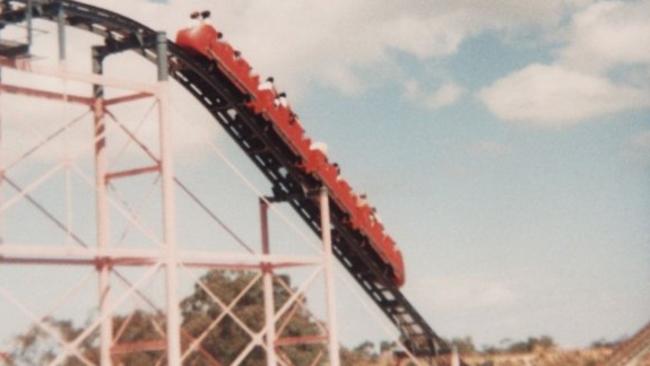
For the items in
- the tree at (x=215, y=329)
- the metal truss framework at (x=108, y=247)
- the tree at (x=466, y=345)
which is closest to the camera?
the metal truss framework at (x=108, y=247)

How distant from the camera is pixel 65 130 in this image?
15695 millimetres

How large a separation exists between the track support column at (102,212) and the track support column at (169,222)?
1210 millimetres

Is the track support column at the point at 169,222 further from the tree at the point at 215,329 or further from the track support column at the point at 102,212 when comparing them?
the tree at the point at 215,329

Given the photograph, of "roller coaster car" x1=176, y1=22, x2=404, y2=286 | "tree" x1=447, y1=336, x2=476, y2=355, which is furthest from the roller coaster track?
"tree" x1=447, y1=336, x2=476, y2=355

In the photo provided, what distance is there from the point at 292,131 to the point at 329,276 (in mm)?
3400

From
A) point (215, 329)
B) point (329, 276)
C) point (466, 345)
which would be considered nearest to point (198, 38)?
point (329, 276)

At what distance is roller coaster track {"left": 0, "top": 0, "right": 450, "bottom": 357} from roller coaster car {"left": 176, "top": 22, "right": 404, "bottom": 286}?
22cm

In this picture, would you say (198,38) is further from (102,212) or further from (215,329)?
(215,329)

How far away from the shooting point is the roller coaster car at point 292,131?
1889 cm

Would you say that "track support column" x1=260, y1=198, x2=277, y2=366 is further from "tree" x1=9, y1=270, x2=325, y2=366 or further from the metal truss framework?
"tree" x1=9, y1=270, x2=325, y2=366

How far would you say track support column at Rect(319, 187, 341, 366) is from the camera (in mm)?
20922

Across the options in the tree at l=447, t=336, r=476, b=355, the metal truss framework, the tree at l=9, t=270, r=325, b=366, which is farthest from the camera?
the tree at l=447, t=336, r=476, b=355

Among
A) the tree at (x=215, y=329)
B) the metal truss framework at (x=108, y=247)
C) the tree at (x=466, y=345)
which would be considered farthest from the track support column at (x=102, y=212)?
the tree at (x=466, y=345)

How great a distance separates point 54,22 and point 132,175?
3.44 meters
